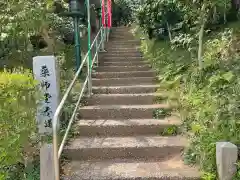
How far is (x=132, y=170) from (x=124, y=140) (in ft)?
2.59

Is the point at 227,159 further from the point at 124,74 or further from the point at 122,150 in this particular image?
the point at 124,74

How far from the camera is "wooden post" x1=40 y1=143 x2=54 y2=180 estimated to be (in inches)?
150

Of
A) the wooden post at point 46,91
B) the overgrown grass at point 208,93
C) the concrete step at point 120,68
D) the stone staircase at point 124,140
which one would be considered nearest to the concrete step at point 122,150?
the stone staircase at point 124,140

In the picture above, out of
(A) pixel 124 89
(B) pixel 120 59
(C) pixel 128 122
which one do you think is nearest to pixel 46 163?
(C) pixel 128 122

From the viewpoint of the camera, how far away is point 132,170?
4258 mm

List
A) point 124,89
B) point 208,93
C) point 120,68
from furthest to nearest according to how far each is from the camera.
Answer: point 120,68
point 124,89
point 208,93

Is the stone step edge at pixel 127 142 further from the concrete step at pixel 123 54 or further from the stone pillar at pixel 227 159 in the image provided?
the concrete step at pixel 123 54

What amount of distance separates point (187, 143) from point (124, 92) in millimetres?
2304

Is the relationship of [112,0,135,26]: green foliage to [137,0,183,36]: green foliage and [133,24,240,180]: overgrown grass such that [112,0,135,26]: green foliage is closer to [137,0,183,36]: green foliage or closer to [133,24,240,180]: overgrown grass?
[137,0,183,36]: green foliage

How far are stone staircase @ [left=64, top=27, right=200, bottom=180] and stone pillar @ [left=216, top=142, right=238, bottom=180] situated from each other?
1.20ft

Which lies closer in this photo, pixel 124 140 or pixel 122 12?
pixel 124 140

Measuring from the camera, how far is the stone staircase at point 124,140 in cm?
421

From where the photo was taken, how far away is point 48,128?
4.86 metres

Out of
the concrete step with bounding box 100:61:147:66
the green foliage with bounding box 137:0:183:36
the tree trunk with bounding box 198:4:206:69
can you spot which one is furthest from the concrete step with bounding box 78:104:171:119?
the green foliage with bounding box 137:0:183:36
